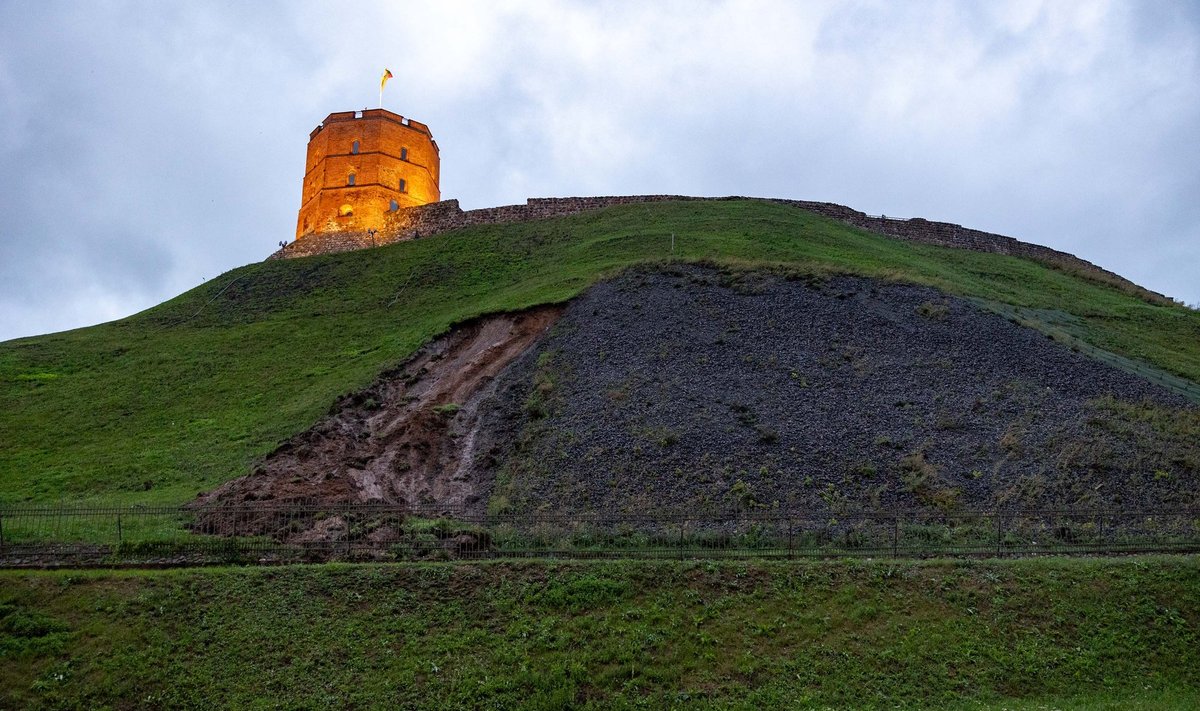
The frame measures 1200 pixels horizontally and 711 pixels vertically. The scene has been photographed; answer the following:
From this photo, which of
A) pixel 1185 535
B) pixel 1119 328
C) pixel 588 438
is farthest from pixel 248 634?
pixel 1119 328

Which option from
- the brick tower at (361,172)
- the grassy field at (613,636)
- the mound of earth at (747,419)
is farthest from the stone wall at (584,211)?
the grassy field at (613,636)

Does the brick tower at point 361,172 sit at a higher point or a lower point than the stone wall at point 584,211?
higher

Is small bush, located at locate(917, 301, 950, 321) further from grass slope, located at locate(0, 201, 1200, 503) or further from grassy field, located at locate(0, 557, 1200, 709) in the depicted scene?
grassy field, located at locate(0, 557, 1200, 709)

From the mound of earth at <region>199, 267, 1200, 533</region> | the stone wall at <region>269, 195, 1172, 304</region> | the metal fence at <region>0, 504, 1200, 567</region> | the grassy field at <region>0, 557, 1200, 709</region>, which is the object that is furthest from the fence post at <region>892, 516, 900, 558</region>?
the stone wall at <region>269, 195, 1172, 304</region>

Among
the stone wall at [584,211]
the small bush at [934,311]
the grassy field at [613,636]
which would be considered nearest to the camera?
the grassy field at [613,636]

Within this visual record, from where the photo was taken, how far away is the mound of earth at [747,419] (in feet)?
68.1

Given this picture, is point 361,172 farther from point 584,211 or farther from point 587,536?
point 587,536

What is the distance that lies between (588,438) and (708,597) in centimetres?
822

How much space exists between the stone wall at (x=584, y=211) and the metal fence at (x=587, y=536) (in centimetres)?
3132

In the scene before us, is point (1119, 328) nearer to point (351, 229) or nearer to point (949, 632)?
point (949, 632)

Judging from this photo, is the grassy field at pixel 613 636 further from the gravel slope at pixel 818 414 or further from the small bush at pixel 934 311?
the small bush at pixel 934 311

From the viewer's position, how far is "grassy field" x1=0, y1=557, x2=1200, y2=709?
44.3 feet

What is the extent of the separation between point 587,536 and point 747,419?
6840 millimetres

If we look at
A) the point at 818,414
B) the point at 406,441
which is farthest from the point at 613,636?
the point at 406,441
